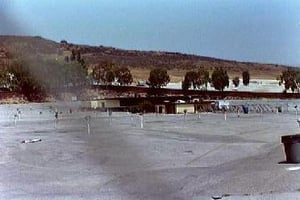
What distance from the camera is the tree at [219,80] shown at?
11859mm

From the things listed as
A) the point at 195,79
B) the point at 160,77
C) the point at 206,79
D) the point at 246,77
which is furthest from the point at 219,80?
the point at 160,77

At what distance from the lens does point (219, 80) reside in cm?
1291

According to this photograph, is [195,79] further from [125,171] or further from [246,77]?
[125,171]

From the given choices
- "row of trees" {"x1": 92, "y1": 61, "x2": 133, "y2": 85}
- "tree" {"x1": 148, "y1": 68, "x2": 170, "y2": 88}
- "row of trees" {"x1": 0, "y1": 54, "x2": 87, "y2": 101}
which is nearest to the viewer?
"row of trees" {"x1": 0, "y1": 54, "x2": 87, "y2": 101}

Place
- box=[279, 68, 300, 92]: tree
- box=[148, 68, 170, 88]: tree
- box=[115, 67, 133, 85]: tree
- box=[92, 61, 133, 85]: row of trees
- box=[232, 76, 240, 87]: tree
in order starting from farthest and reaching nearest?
box=[232, 76, 240, 87]: tree
box=[148, 68, 170, 88]: tree
box=[115, 67, 133, 85]: tree
box=[279, 68, 300, 92]: tree
box=[92, 61, 133, 85]: row of trees

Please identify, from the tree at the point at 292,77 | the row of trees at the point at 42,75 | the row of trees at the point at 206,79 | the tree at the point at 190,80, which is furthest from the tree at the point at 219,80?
the row of trees at the point at 42,75

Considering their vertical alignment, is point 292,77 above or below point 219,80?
below

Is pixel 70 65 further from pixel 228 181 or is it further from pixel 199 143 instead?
pixel 199 143

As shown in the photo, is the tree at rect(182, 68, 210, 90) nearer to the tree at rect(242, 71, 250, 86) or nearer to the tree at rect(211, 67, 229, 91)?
the tree at rect(211, 67, 229, 91)

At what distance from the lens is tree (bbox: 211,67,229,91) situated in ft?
38.9

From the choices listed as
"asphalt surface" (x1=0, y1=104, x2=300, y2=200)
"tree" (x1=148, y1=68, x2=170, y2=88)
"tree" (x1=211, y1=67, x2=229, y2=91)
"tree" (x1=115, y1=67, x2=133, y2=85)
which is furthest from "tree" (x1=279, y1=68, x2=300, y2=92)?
"tree" (x1=211, y1=67, x2=229, y2=91)

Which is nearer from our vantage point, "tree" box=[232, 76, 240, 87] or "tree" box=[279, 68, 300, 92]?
"tree" box=[279, 68, 300, 92]

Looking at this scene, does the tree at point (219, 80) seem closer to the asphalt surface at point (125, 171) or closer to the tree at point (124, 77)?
the asphalt surface at point (125, 171)

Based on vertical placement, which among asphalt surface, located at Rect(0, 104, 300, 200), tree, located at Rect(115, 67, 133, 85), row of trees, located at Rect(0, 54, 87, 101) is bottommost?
asphalt surface, located at Rect(0, 104, 300, 200)
